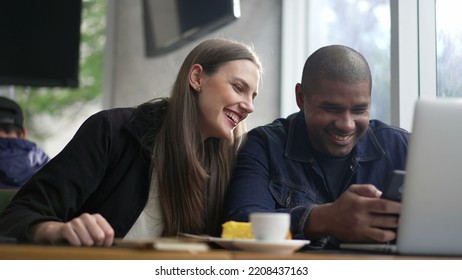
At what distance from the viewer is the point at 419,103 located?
3.18 ft

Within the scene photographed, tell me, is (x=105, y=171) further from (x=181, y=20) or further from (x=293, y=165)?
(x=181, y=20)

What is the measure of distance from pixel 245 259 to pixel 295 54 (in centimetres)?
376

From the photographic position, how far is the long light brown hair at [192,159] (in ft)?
5.16

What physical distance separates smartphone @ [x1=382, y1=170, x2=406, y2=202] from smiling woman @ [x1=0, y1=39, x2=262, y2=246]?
1.84 ft

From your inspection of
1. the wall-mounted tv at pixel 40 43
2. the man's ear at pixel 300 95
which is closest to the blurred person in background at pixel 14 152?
the wall-mounted tv at pixel 40 43

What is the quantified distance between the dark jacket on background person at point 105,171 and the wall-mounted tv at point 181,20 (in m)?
2.83

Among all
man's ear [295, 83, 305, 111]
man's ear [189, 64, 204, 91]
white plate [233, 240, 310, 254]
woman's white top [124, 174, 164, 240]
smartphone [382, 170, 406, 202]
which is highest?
man's ear [189, 64, 204, 91]

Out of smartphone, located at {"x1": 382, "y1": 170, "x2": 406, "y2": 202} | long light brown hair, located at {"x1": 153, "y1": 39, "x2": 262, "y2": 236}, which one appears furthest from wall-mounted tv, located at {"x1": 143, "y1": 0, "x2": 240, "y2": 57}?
smartphone, located at {"x1": 382, "y1": 170, "x2": 406, "y2": 202}

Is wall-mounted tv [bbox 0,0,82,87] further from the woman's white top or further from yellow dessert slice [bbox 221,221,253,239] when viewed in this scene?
yellow dessert slice [bbox 221,221,253,239]

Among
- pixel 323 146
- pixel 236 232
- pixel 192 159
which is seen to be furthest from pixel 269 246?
pixel 323 146

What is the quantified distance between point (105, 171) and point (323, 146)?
58 cm

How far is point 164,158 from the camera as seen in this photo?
1.62 m

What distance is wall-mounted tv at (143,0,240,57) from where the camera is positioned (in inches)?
175

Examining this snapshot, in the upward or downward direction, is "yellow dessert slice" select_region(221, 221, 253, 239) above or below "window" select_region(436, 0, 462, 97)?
below
